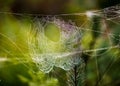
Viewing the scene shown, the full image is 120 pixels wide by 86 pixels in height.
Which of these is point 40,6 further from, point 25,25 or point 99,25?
point 99,25

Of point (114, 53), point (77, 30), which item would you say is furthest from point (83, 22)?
point (114, 53)

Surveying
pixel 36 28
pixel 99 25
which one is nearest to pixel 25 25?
pixel 36 28

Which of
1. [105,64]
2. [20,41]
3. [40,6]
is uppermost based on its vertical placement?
[40,6]

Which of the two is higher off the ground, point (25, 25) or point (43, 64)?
point (25, 25)

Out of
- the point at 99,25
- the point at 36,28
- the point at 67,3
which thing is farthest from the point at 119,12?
the point at 36,28

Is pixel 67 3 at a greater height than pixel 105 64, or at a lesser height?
greater

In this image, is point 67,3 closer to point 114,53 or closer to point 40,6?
point 40,6
